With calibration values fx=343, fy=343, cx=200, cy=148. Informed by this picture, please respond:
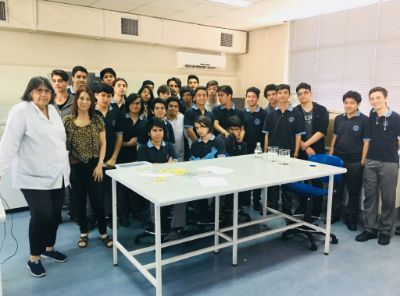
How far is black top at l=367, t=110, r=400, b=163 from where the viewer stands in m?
3.41

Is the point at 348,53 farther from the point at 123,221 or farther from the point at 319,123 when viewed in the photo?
the point at 123,221

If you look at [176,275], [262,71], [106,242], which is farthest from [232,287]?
[262,71]

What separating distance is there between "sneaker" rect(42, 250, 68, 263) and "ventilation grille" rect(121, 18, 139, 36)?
387 cm

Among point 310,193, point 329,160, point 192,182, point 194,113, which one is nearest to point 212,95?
point 194,113

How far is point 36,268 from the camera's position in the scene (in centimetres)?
273

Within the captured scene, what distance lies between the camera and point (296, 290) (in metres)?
2.58

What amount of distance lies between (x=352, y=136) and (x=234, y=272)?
2020 millimetres

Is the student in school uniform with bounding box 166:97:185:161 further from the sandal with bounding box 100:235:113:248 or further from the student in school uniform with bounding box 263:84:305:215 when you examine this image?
the sandal with bounding box 100:235:113:248

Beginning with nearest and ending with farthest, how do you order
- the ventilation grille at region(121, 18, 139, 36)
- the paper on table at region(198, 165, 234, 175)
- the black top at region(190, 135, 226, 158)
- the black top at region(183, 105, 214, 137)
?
the paper on table at region(198, 165, 234, 175)
the black top at region(190, 135, 226, 158)
the black top at region(183, 105, 214, 137)
the ventilation grille at region(121, 18, 139, 36)

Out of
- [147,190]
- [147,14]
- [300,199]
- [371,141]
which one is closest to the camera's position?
[147,190]

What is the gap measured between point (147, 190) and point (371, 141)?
2483 mm

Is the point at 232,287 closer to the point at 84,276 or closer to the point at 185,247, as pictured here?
the point at 185,247

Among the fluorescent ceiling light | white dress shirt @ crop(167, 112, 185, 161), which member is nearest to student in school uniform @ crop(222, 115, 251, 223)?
white dress shirt @ crop(167, 112, 185, 161)

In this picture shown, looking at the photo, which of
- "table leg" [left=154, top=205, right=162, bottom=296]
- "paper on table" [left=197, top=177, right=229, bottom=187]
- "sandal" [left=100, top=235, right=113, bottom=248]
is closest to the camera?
"table leg" [left=154, top=205, right=162, bottom=296]
